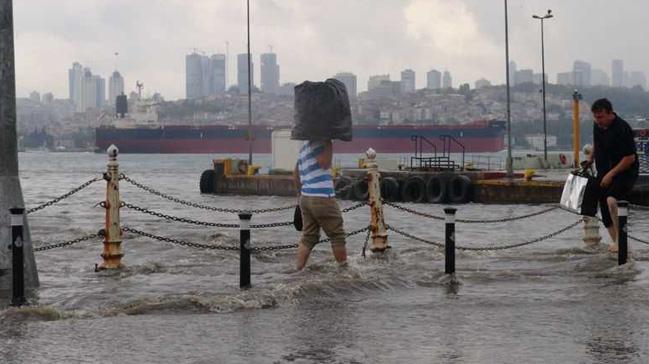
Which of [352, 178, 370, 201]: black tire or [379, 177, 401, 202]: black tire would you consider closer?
[379, 177, 401, 202]: black tire

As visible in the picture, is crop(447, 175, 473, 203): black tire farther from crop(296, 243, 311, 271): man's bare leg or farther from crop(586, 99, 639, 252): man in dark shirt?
crop(296, 243, 311, 271): man's bare leg

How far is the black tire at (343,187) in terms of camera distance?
42469 mm

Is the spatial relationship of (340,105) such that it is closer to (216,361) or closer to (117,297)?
(117,297)

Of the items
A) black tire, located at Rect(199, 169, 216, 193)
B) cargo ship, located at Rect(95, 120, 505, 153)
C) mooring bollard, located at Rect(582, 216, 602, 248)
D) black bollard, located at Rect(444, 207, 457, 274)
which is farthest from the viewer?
cargo ship, located at Rect(95, 120, 505, 153)

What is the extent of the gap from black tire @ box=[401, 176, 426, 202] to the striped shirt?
28.6m

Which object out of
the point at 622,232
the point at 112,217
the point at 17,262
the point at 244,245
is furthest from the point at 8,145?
the point at 622,232

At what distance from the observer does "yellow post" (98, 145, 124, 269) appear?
12.9 metres

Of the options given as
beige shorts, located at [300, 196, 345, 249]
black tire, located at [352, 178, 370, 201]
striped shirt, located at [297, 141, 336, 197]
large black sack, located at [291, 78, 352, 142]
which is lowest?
black tire, located at [352, 178, 370, 201]

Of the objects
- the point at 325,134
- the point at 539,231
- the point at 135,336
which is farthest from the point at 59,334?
the point at 539,231

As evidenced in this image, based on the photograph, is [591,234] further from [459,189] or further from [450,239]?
[459,189]

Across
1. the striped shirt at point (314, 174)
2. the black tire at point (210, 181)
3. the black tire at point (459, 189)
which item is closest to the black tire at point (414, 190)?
the black tire at point (459, 189)

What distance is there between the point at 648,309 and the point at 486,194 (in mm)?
29803

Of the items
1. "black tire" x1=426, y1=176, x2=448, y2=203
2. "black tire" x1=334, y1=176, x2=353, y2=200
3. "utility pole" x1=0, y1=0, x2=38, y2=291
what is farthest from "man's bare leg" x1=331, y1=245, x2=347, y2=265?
"black tire" x1=334, y1=176, x2=353, y2=200

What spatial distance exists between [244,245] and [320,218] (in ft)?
3.66
